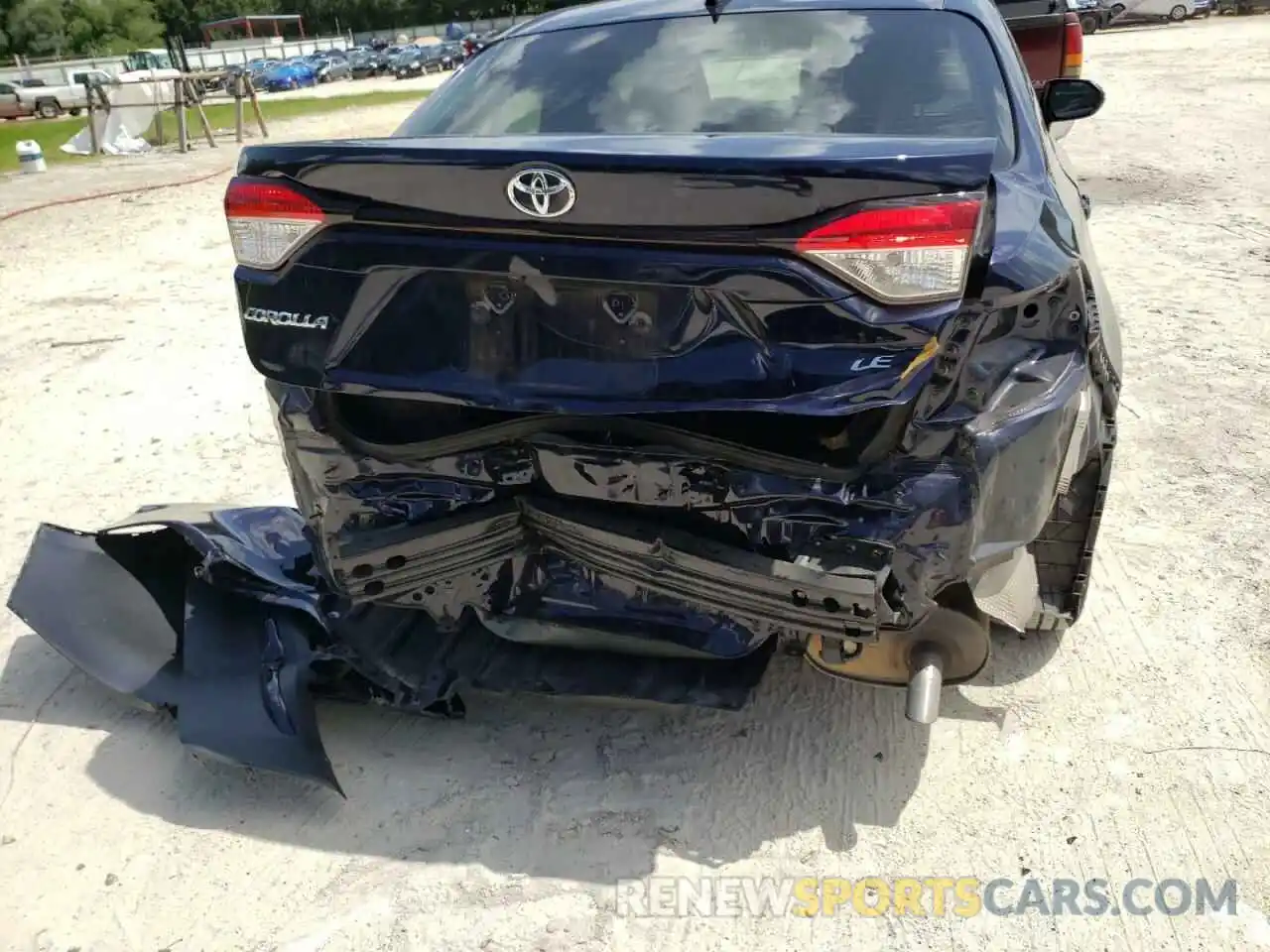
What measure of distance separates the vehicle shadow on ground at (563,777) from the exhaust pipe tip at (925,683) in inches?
12.0

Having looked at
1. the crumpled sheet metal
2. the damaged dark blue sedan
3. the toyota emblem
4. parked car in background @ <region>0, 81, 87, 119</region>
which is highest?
the toyota emblem

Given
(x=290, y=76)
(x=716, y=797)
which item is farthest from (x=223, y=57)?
(x=716, y=797)

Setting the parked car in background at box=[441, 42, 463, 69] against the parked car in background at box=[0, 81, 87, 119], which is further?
the parked car in background at box=[441, 42, 463, 69]

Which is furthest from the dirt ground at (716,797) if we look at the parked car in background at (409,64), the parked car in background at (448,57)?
the parked car in background at (448,57)

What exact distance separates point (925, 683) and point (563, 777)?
0.98 metres

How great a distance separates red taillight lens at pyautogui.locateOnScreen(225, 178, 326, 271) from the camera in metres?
2.22

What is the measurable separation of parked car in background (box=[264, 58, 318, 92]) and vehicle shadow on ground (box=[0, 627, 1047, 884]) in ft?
149

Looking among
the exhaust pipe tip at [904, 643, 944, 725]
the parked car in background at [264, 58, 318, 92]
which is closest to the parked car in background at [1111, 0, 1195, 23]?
the parked car in background at [264, 58, 318, 92]

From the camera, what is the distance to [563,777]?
265 cm

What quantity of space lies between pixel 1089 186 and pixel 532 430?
29.0ft

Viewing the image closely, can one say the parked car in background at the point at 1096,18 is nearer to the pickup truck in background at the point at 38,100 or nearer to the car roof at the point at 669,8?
the pickup truck in background at the point at 38,100

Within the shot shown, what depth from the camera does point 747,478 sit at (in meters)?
2.14

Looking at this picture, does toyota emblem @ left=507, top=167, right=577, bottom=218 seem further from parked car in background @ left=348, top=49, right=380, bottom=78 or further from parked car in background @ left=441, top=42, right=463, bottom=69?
parked car in background @ left=348, top=49, right=380, bottom=78

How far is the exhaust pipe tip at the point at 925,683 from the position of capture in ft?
7.72
